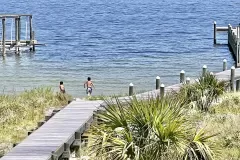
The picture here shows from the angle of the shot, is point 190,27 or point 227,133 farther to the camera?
point 190,27

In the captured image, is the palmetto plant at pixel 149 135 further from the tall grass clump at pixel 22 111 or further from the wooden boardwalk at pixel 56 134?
the tall grass clump at pixel 22 111

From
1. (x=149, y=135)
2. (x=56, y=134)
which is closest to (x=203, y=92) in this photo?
(x=56, y=134)

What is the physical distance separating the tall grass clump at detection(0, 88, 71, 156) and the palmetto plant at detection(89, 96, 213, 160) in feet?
16.9

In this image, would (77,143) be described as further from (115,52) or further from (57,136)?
(115,52)

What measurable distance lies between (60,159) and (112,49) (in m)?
34.6

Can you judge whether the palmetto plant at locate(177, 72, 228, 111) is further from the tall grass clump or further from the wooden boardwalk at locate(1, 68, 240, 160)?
the tall grass clump

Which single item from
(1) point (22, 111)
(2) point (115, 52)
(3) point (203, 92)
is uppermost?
(2) point (115, 52)

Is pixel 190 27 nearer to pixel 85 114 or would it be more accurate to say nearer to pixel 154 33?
pixel 154 33

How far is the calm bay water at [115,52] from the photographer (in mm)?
35406

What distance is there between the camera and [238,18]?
77.9m

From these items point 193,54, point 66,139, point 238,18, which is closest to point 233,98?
point 66,139

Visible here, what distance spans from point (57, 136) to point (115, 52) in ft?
104

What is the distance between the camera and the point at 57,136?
632 inches

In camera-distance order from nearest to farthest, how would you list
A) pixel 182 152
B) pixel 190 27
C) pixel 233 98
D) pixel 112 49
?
pixel 182 152
pixel 233 98
pixel 112 49
pixel 190 27
